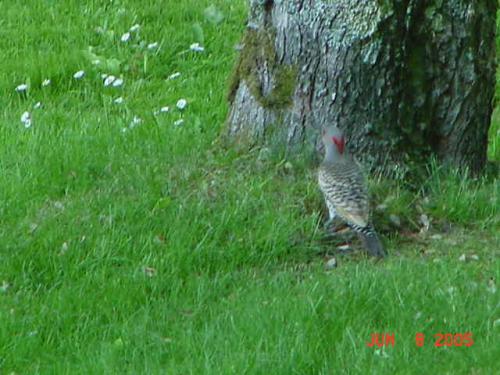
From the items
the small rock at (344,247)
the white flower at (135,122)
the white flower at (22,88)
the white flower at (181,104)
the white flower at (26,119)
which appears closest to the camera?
the small rock at (344,247)

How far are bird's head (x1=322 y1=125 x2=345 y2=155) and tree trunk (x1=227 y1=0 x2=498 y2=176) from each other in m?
0.28

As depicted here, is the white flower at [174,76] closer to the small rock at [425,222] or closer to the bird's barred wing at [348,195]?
the bird's barred wing at [348,195]

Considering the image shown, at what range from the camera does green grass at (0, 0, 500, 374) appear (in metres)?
5.79

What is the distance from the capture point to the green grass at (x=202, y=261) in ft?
19.0

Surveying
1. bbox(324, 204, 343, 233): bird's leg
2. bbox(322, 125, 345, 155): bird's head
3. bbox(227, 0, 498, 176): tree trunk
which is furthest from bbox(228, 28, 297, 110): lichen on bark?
bbox(324, 204, 343, 233): bird's leg

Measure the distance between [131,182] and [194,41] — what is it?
2.96 m

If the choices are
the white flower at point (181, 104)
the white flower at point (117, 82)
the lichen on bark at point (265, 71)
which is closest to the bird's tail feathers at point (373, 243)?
the lichen on bark at point (265, 71)

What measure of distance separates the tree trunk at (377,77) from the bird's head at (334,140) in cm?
28

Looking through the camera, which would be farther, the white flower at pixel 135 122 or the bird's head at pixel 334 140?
the white flower at pixel 135 122

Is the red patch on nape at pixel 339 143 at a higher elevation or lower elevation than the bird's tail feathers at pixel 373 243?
higher

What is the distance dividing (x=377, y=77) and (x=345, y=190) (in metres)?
0.86

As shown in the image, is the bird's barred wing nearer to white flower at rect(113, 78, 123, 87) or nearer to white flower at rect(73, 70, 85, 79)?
white flower at rect(113, 78, 123, 87)

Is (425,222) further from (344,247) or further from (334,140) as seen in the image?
(334,140)

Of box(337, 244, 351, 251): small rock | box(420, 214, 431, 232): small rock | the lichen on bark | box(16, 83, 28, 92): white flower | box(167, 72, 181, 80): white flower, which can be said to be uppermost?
the lichen on bark
